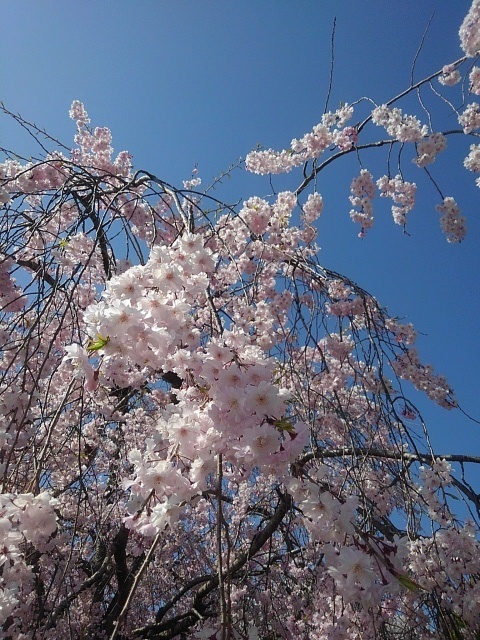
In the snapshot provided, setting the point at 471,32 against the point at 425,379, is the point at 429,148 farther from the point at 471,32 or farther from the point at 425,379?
the point at 425,379

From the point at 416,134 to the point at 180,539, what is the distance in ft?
14.9

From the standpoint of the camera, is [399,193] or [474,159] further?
[399,193]

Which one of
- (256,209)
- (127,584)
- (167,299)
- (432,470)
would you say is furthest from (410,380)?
(167,299)

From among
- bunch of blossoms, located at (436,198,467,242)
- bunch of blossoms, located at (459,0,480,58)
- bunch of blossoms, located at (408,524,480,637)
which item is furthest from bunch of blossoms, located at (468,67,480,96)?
bunch of blossoms, located at (408,524,480,637)

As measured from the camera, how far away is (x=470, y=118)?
3.81m

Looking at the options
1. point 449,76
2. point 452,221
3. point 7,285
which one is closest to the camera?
point 7,285

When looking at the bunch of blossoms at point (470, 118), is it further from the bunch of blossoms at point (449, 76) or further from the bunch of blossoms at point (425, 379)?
the bunch of blossoms at point (425, 379)

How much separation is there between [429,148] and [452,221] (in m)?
0.71

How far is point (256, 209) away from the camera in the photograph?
3.83 meters

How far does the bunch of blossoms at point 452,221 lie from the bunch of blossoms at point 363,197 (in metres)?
0.69

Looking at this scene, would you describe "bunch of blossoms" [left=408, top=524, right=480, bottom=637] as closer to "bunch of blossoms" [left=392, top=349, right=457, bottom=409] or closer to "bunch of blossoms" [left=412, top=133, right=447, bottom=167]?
"bunch of blossoms" [left=392, top=349, right=457, bottom=409]

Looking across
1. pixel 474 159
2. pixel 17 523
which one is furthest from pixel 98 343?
pixel 474 159

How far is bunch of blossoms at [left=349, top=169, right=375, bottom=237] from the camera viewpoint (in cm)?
469

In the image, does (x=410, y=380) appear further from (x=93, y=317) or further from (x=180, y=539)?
(x=93, y=317)
